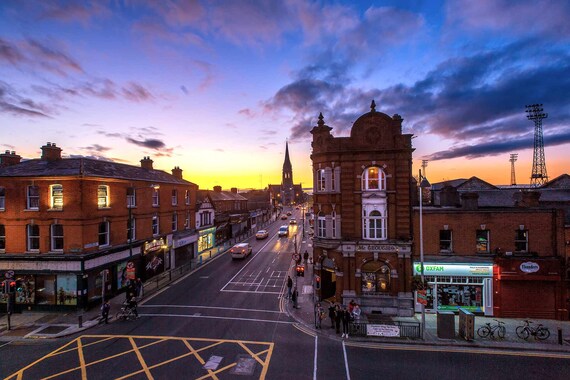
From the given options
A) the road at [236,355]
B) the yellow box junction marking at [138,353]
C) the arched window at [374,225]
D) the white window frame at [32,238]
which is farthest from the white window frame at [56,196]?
the arched window at [374,225]

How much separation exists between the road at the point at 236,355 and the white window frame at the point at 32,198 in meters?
10.1

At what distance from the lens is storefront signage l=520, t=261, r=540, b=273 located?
61.2ft

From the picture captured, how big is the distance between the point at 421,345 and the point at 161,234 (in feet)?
87.2

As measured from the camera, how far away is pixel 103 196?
2298cm

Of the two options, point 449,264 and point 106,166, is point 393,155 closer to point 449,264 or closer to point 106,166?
point 449,264

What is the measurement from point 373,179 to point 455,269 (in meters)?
8.63

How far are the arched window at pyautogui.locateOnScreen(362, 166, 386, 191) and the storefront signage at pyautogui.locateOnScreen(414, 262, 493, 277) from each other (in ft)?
20.7

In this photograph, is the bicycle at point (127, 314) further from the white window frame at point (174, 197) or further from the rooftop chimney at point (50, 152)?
the white window frame at point (174, 197)

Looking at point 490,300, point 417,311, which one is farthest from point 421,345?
point 490,300

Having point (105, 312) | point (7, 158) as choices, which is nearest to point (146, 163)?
point (7, 158)

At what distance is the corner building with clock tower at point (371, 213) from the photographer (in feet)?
65.9

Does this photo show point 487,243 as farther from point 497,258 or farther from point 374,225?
point 374,225

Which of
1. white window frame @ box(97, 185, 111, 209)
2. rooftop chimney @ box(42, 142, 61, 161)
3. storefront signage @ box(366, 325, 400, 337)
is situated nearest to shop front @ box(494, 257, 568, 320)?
storefront signage @ box(366, 325, 400, 337)

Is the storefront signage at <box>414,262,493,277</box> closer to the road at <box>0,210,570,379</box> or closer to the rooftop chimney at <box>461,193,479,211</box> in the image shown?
the rooftop chimney at <box>461,193,479,211</box>
